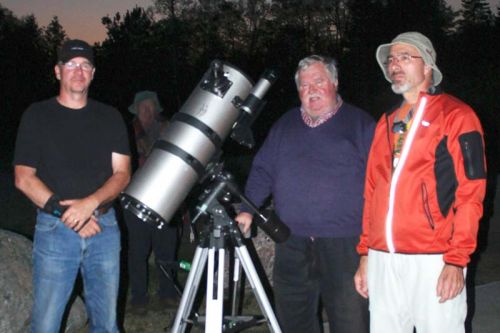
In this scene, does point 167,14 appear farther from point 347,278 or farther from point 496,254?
point 347,278

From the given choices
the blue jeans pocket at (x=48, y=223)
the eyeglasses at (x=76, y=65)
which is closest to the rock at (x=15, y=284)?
the blue jeans pocket at (x=48, y=223)

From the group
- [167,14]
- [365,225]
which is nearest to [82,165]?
[365,225]

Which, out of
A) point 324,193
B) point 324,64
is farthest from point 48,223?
point 324,64

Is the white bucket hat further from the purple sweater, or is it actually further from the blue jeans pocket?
the blue jeans pocket

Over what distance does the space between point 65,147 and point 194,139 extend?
0.65m

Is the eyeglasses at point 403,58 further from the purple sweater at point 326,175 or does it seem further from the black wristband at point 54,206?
the black wristband at point 54,206

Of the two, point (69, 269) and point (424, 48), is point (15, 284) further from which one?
point (424, 48)

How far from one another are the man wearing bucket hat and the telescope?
677 millimetres

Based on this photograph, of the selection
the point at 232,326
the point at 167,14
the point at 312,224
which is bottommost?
the point at 232,326

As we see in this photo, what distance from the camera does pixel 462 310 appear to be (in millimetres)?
2648

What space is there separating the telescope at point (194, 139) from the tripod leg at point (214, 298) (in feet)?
1.14

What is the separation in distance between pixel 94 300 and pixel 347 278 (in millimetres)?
1312

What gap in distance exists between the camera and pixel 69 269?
314 centimetres

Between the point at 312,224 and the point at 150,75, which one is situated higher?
the point at 150,75
